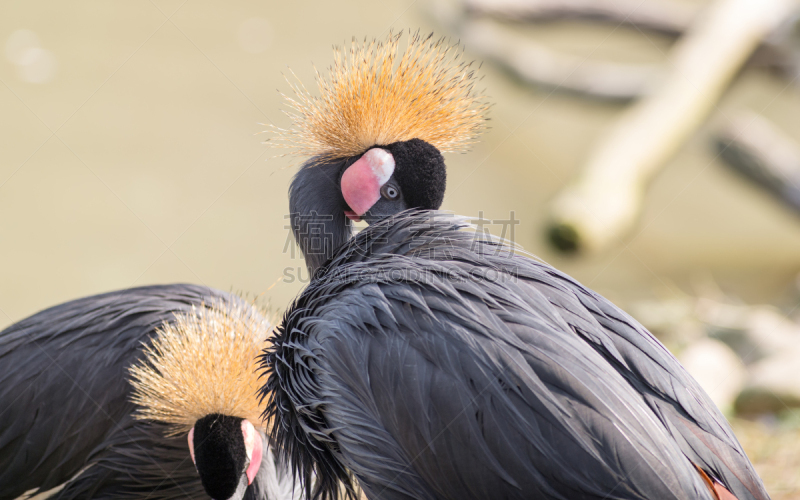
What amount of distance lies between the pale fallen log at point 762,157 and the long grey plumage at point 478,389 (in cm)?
254

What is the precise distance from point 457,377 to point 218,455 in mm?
468

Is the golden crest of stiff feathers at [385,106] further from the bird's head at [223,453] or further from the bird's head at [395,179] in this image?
the bird's head at [223,453]

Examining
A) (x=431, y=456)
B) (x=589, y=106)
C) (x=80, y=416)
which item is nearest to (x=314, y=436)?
(x=431, y=456)

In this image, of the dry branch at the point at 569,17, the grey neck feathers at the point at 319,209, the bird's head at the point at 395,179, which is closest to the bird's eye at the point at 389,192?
the bird's head at the point at 395,179

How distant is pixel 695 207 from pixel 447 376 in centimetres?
373

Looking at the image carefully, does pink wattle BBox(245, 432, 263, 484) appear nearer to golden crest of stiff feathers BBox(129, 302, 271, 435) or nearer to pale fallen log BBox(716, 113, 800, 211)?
golden crest of stiff feathers BBox(129, 302, 271, 435)

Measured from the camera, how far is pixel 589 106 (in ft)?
14.7

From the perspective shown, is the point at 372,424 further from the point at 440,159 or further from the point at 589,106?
the point at 589,106

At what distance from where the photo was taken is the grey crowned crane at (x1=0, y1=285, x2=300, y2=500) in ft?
4.45

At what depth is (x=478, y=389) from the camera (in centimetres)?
112

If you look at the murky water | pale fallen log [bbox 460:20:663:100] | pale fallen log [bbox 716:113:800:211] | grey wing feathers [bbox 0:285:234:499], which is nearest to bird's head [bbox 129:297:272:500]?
grey wing feathers [bbox 0:285:234:499]

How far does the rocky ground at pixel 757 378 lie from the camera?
88.1 inches

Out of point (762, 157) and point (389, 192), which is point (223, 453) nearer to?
point (389, 192)

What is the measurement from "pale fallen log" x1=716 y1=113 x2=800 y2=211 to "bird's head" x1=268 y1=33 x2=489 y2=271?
237 cm
